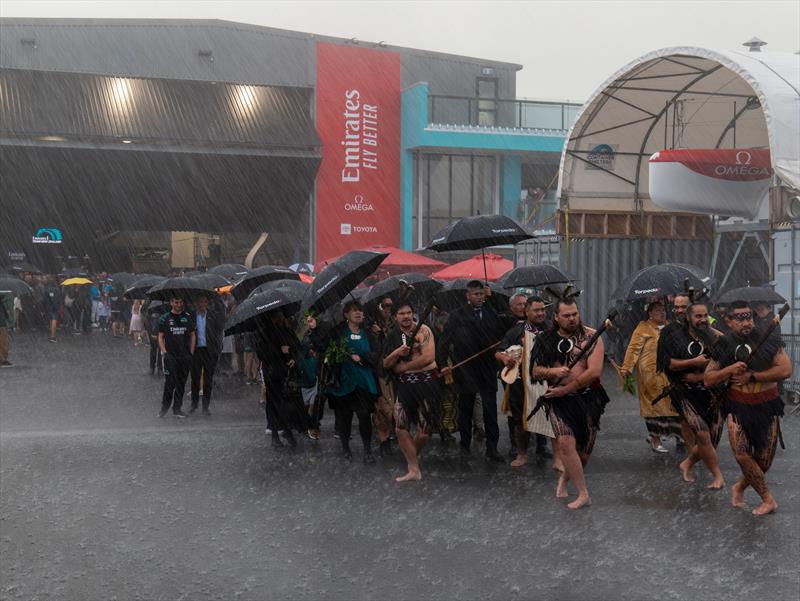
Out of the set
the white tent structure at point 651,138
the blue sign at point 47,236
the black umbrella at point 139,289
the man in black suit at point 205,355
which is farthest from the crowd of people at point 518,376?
the blue sign at point 47,236

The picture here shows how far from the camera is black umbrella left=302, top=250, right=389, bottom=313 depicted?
1003 cm

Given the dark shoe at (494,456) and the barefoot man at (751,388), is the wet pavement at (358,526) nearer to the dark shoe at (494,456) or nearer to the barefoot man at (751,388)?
the dark shoe at (494,456)

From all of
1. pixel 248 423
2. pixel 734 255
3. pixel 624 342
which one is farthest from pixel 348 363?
pixel 734 255

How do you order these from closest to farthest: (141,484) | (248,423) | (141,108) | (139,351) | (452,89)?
(141,484) < (248,423) < (139,351) < (141,108) < (452,89)

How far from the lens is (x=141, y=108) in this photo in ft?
117

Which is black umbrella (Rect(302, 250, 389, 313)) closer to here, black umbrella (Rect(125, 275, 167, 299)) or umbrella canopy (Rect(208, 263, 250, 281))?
black umbrella (Rect(125, 275, 167, 299))

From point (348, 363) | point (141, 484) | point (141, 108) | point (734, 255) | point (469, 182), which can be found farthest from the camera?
point (469, 182)

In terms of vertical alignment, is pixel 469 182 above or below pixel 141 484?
above

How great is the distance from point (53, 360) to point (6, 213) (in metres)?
18.8

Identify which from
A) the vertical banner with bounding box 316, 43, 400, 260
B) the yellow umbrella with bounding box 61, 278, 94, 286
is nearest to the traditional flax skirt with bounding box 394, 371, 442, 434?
the yellow umbrella with bounding box 61, 278, 94, 286

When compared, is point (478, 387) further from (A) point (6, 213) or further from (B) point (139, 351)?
(A) point (6, 213)

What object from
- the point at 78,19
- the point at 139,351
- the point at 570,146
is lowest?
the point at 139,351

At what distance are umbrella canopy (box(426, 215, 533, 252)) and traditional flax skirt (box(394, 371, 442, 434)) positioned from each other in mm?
2195

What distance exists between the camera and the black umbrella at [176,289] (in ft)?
45.3
